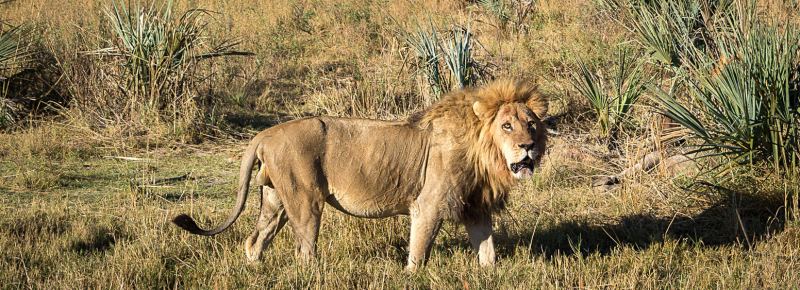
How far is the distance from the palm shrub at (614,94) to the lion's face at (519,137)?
4.11 m

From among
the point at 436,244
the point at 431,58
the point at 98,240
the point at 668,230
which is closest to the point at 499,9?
the point at 431,58

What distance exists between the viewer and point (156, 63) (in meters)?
10.7

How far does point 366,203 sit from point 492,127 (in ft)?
2.79

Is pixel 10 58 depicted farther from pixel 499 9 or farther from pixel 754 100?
pixel 754 100

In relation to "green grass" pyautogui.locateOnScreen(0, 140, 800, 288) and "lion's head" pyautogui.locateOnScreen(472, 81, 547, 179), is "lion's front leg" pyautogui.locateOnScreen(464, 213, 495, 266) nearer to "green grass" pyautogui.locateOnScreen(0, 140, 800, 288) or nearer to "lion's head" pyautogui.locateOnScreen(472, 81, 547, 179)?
"green grass" pyautogui.locateOnScreen(0, 140, 800, 288)

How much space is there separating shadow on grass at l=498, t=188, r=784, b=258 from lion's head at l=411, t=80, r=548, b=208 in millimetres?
901

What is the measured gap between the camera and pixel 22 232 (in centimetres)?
677

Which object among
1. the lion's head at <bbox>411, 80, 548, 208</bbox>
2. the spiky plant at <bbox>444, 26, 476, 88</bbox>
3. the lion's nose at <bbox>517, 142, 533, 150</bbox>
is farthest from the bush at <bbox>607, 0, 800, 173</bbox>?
the spiky plant at <bbox>444, 26, 476, 88</bbox>

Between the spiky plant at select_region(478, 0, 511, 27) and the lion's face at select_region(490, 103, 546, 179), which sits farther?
the spiky plant at select_region(478, 0, 511, 27)

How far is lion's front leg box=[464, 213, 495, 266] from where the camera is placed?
19.3 ft

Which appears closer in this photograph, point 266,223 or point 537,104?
point 537,104

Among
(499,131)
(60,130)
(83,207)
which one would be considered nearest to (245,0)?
(60,130)

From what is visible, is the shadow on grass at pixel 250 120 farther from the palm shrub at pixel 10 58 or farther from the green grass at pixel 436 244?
the green grass at pixel 436 244

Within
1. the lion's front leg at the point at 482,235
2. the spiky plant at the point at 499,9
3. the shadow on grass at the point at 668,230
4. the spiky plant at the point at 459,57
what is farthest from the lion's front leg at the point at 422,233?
the spiky plant at the point at 499,9
